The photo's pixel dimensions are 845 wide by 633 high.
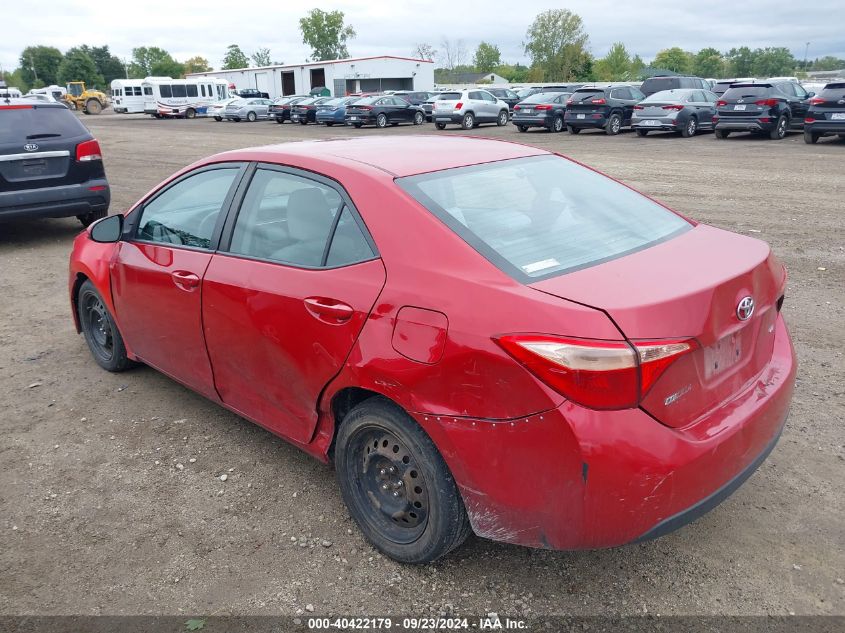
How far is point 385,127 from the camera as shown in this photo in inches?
1243

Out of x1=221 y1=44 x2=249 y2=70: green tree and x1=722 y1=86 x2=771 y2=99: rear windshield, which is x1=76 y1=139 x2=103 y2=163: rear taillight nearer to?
x1=722 y1=86 x2=771 y2=99: rear windshield

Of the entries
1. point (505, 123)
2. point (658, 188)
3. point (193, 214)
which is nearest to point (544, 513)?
point (193, 214)

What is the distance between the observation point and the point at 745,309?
2.55m

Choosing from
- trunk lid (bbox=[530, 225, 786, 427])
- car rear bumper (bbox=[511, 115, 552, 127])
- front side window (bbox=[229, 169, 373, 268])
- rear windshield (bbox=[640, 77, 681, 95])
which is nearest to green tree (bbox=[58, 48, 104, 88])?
rear windshield (bbox=[640, 77, 681, 95])

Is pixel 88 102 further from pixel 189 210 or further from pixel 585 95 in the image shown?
pixel 189 210

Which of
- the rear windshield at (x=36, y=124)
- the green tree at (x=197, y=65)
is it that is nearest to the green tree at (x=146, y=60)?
the green tree at (x=197, y=65)

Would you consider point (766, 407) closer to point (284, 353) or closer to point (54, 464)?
point (284, 353)

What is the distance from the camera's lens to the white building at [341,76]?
68.7m

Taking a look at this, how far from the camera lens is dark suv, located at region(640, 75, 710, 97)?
26.8 metres

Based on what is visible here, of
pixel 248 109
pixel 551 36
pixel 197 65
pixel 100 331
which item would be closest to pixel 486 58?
pixel 551 36

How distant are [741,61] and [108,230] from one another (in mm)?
152257

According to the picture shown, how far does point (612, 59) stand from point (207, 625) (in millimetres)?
120508

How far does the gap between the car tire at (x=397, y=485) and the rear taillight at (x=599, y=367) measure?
2.04 feet

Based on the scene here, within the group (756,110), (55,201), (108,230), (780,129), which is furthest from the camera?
(780,129)
